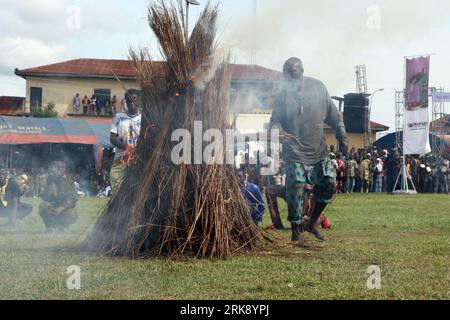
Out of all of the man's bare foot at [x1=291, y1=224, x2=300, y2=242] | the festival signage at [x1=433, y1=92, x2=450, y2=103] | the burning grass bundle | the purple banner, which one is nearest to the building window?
the festival signage at [x1=433, y1=92, x2=450, y2=103]

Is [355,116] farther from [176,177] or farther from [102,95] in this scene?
[102,95]

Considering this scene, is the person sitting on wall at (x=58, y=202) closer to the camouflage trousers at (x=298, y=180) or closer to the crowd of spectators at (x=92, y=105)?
the camouflage trousers at (x=298, y=180)

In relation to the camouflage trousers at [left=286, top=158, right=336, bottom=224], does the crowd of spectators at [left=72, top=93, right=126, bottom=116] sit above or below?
above

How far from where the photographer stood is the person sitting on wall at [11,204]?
1114 centimetres

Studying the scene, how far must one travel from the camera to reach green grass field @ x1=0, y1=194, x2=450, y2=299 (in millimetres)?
4645

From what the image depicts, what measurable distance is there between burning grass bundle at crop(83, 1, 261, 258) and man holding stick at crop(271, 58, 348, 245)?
0.95 meters

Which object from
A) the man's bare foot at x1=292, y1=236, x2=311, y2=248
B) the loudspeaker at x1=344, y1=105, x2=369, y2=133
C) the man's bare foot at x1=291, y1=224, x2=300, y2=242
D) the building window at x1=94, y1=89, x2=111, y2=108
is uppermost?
the building window at x1=94, y1=89, x2=111, y2=108

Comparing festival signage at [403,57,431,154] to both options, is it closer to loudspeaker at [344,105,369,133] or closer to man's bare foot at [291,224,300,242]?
loudspeaker at [344,105,369,133]

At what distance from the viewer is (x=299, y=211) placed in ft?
25.0

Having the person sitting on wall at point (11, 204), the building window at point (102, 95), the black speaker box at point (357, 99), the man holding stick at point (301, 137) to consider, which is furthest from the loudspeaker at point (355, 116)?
the building window at point (102, 95)

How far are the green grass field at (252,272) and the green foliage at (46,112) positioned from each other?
3270cm

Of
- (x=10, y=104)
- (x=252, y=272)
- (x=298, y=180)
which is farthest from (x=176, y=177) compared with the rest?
(x=10, y=104)

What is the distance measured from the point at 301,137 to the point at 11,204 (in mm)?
5953
